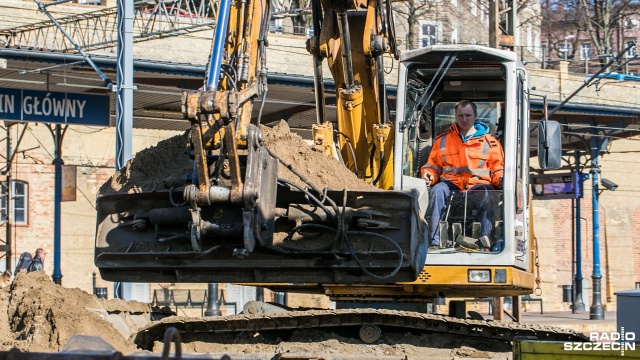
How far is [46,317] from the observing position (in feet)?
28.5

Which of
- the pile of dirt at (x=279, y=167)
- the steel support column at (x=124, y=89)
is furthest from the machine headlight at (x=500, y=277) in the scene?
the steel support column at (x=124, y=89)

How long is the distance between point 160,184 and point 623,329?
3.72m

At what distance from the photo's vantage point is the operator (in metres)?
10.1

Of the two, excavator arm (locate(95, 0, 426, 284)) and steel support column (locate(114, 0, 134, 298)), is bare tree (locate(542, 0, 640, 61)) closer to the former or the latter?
steel support column (locate(114, 0, 134, 298))

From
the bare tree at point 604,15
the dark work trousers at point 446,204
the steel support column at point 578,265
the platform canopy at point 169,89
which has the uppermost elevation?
the bare tree at point 604,15

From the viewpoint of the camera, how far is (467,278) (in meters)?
9.73

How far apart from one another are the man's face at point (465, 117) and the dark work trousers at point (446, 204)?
2.04 feet

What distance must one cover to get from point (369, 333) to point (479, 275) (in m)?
1.15

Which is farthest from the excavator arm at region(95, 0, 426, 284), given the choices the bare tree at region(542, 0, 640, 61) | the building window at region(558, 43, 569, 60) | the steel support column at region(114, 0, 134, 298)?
the bare tree at region(542, 0, 640, 61)

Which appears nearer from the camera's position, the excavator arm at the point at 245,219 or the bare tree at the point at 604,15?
the excavator arm at the point at 245,219

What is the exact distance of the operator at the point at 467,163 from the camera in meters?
10.1

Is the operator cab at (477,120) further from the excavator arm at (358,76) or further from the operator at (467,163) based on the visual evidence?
the excavator arm at (358,76)

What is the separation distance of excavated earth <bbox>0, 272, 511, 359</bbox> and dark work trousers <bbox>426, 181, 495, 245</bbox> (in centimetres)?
106

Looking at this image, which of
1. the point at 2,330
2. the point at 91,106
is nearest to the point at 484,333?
the point at 2,330
